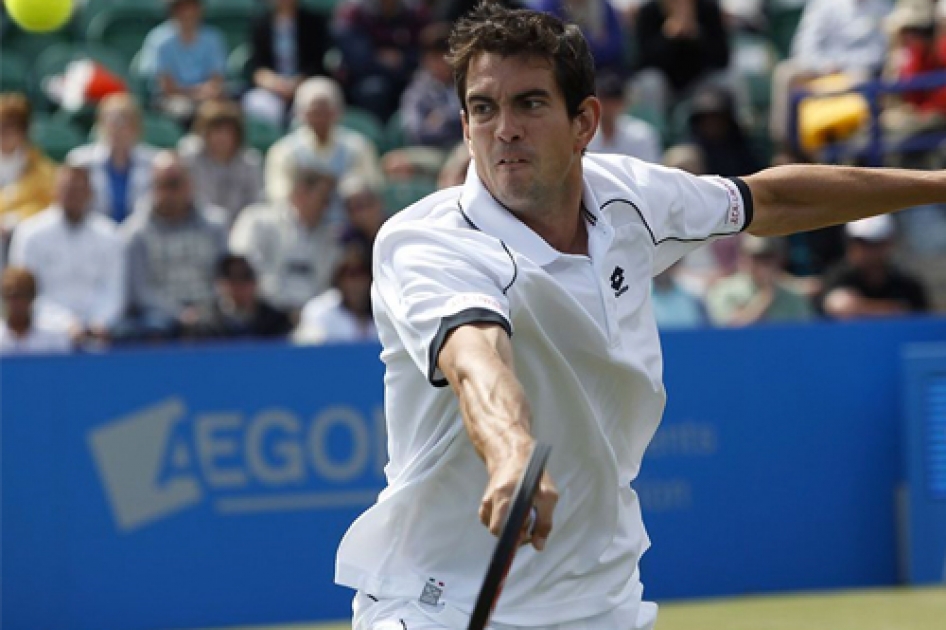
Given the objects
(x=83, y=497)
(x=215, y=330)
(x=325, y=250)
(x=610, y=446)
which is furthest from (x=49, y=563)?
(x=610, y=446)

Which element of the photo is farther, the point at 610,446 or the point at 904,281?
the point at 904,281

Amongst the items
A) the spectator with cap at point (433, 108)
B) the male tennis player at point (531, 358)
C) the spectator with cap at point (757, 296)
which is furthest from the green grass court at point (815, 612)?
the male tennis player at point (531, 358)

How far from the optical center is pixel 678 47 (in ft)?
42.8

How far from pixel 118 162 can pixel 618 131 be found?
313 centimetres

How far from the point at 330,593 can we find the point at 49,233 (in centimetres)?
276

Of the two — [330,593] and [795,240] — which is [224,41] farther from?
[330,593]

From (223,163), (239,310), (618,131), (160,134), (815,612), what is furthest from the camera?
(160,134)

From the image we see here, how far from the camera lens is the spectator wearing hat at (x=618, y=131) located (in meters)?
11.0

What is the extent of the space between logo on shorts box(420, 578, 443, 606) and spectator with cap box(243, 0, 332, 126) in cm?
896

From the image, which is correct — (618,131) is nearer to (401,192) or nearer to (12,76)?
(401,192)

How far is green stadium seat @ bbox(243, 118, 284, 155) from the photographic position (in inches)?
474

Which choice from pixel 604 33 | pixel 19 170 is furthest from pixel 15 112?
pixel 604 33

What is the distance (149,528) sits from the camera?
873 centimetres

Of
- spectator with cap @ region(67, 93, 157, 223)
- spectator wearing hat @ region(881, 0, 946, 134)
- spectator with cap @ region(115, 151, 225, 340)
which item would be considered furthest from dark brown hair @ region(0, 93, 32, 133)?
spectator wearing hat @ region(881, 0, 946, 134)
